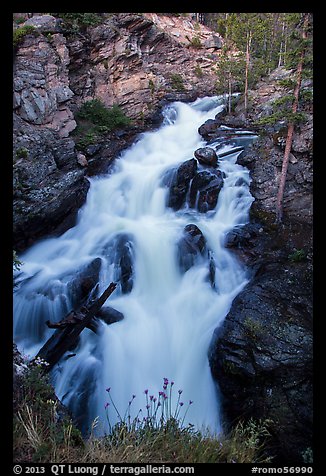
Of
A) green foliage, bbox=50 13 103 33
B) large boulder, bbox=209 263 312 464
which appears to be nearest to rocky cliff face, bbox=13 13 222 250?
green foliage, bbox=50 13 103 33

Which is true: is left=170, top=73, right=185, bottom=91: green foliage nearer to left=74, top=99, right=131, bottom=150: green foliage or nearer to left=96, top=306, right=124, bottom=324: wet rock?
left=74, top=99, right=131, bottom=150: green foliage

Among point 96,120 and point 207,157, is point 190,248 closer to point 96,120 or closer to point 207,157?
point 207,157

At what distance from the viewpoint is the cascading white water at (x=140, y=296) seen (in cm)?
629

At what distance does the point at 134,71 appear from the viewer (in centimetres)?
1944

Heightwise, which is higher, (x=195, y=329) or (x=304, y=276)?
(x=304, y=276)

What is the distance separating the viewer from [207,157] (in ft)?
40.0

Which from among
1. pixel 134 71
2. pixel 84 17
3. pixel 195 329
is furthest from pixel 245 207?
pixel 84 17

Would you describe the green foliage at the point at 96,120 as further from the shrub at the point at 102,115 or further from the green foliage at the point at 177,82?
the green foliage at the point at 177,82

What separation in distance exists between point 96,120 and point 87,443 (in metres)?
15.7

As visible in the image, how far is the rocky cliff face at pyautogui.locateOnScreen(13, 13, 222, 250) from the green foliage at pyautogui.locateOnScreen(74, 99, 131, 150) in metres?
0.48
